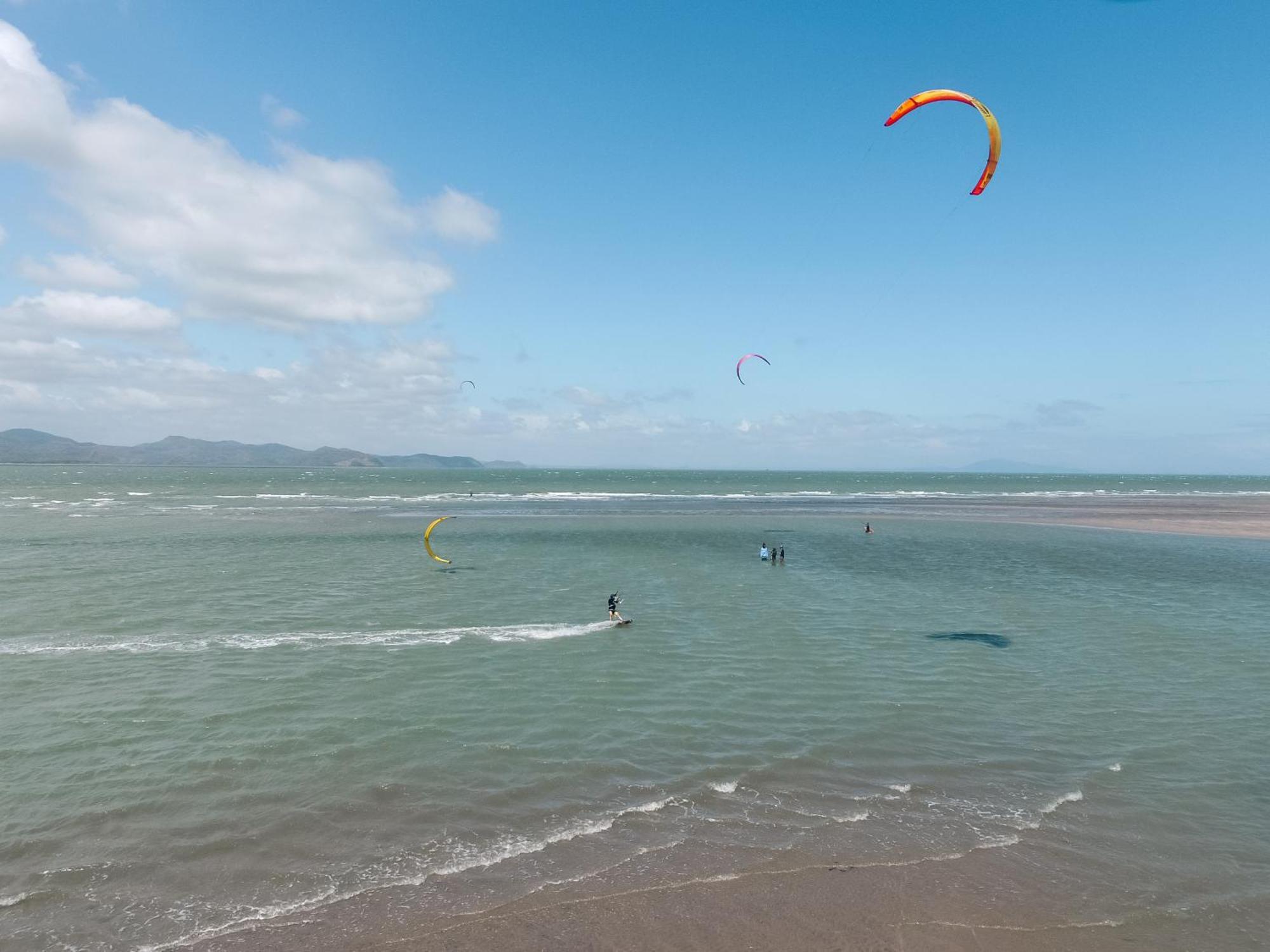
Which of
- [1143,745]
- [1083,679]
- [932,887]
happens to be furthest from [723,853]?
[1083,679]

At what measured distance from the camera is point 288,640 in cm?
2325

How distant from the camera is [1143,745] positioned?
1512 centimetres

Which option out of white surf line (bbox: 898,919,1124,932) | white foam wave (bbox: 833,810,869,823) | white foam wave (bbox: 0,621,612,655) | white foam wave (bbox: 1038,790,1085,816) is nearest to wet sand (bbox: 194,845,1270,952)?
white surf line (bbox: 898,919,1124,932)

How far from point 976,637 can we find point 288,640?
2374 centimetres

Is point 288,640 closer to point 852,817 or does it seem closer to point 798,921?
point 852,817

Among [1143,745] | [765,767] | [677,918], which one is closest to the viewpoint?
[677,918]

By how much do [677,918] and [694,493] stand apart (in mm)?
125976

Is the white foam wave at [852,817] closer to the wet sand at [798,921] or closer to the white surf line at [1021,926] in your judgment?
the wet sand at [798,921]

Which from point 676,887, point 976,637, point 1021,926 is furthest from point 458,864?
point 976,637

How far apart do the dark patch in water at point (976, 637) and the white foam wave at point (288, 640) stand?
39.5 feet

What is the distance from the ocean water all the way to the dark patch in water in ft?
0.91

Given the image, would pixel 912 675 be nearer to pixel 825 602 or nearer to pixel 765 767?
pixel 765 767

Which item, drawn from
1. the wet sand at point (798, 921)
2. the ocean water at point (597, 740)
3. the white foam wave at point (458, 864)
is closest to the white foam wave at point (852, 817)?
the ocean water at point (597, 740)

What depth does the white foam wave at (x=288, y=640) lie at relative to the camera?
2195cm
